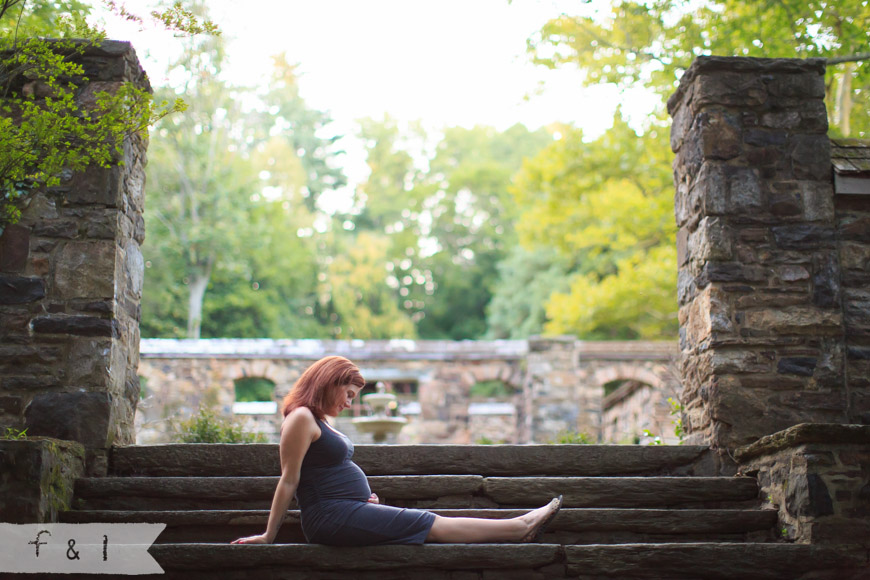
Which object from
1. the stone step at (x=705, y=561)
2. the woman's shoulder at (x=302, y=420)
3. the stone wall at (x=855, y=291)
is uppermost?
the stone wall at (x=855, y=291)

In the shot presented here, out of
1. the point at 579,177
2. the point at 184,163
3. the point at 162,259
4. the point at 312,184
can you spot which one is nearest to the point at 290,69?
the point at 312,184

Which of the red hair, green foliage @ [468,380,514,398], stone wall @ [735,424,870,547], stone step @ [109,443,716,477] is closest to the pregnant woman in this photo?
the red hair

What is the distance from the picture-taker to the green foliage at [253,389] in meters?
24.6

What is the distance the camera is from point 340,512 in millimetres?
3725

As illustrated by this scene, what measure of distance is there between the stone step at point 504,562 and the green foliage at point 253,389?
21.3 meters

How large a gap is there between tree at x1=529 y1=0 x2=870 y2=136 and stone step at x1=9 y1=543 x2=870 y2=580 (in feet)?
15.2

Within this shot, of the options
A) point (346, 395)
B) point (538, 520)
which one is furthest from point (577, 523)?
point (346, 395)

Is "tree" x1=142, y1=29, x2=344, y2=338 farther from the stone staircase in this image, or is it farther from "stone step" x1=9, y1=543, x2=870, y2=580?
"stone step" x1=9, y1=543, x2=870, y2=580

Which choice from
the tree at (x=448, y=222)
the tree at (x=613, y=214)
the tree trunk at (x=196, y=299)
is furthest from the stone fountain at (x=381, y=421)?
the tree at (x=448, y=222)

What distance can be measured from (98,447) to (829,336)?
13.9 feet

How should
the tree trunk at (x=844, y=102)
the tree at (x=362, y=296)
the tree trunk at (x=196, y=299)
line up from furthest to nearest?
the tree at (x=362, y=296) < the tree trunk at (x=196, y=299) < the tree trunk at (x=844, y=102)

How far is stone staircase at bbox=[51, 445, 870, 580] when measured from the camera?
3717 mm

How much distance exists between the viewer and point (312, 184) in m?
34.0

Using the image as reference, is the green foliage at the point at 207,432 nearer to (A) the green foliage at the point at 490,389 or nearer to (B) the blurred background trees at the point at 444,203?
(B) the blurred background trees at the point at 444,203
